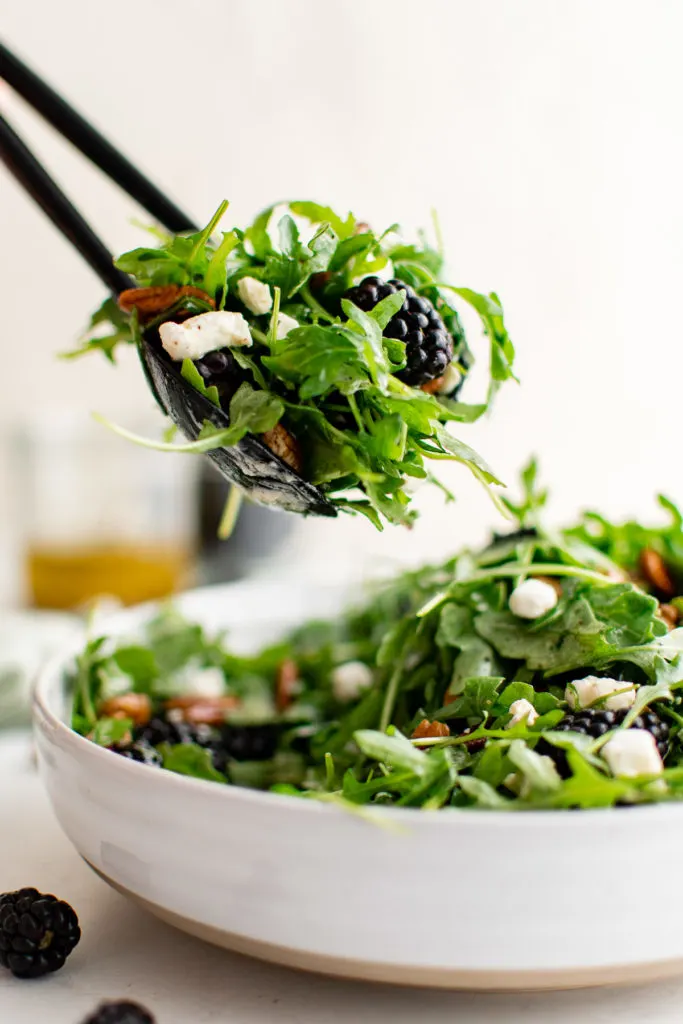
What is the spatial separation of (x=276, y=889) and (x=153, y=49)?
324 cm

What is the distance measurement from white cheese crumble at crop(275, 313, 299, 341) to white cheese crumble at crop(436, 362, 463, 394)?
0.61 feet

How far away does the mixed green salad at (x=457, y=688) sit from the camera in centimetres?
71

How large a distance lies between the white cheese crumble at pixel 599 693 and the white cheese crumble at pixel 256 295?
0.44 metres

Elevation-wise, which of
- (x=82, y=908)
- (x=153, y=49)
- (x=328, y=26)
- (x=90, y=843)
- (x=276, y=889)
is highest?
(x=328, y=26)

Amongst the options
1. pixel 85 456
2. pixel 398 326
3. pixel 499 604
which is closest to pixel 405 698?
pixel 499 604

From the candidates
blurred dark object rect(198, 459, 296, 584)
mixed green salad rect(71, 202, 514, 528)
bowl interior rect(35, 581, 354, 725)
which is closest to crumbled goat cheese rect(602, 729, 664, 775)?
mixed green salad rect(71, 202, 514, 528)

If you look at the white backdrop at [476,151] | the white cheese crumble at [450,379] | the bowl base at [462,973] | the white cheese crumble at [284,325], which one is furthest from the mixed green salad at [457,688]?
the white backdrop at [476,151]

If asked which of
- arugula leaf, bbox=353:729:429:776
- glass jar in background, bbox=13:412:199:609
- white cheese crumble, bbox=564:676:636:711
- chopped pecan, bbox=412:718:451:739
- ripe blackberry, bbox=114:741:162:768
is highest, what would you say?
white cheese crumble, bbox=564:676:636:711

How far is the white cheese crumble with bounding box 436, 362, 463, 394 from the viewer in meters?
0.95

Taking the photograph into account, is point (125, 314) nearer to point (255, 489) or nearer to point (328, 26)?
point (255, 489)

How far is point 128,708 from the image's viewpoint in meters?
1.20

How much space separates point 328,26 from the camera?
3.08 meters

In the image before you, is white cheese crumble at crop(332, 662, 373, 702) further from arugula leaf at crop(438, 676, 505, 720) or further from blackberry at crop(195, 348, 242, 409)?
blackberry at crop(195, 348, 242, 409)

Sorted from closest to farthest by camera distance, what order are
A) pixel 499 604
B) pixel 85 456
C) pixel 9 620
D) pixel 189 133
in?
pixel 499 604 < pixel 9 620 < pixel 85 456 < pixel 189 133
